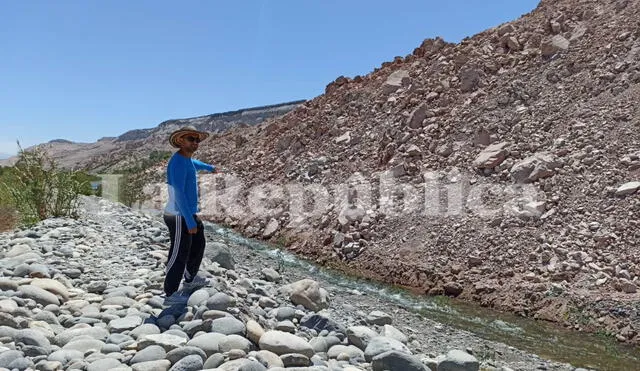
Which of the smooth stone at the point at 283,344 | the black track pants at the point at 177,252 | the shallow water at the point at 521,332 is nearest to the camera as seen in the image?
the smooth stone at the point at 283,344

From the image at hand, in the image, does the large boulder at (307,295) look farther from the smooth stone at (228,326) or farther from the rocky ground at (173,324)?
A: the smooth stone at (228,326)

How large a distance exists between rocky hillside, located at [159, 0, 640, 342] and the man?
19.6 feet

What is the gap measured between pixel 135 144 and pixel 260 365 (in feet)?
273

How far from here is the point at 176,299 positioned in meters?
4.66

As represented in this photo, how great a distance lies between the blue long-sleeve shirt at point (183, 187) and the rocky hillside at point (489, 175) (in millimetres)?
6092

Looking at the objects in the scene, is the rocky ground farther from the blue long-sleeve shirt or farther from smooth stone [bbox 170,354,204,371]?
the blue long-sleeve shirt

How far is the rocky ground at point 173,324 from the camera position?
11.3 feet

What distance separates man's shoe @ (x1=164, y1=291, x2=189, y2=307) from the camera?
4.54m

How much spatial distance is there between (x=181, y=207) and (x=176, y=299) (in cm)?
86

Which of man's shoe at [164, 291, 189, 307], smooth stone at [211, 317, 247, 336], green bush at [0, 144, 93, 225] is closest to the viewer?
smooth stone at [211, 317, 247, 336]

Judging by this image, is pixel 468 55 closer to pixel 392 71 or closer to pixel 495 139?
pixel 392 71

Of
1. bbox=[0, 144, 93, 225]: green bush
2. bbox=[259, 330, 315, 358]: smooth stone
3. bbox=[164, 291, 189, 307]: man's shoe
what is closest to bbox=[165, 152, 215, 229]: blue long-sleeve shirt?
bbox=[164, 291, 189, 307]: man's shoe

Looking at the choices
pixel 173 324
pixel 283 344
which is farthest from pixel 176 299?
pixel 283 344

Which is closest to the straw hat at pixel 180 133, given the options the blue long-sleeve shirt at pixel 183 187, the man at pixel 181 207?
the man at pixel 181 207
